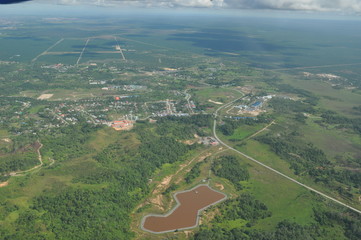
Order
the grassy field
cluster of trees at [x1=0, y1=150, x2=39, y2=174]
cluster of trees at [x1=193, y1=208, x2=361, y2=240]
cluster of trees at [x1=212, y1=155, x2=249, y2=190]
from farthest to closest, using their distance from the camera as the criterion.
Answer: the grassy field, cluster of trees at [x1=212, y1=155, x2=249, y2=190], cluster of trees at [x1=0, y1=150, x2=39, y2=174], cluster of trees at [x1=193, y1=208, x2=361, y2=240]

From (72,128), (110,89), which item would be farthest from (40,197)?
(110,89)

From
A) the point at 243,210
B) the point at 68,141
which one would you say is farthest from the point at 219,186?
the point at 68,141

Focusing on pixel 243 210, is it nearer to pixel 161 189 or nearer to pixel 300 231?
pixel 300 231

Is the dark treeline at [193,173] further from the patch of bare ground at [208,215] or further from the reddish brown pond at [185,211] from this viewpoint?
the patch of bare ground at [208,215]

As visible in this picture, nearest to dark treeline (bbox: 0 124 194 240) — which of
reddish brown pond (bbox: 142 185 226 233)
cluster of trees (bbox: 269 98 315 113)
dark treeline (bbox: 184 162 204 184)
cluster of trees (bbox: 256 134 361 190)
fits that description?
reddish brown pond (bbox: 142 185 226 233)

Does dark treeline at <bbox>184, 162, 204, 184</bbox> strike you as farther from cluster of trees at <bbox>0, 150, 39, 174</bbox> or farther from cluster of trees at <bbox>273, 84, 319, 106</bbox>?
cluster of trees at <bbox>273, 84, 319, 106</bbox>

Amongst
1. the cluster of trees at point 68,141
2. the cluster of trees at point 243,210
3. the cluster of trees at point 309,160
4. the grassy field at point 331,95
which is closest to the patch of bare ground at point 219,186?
the cluster of trees at point 243,210

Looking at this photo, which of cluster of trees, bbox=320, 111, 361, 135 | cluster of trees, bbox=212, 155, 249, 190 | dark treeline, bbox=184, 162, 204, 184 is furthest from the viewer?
cluster of trees, bbox=320, 111, 361, 135
